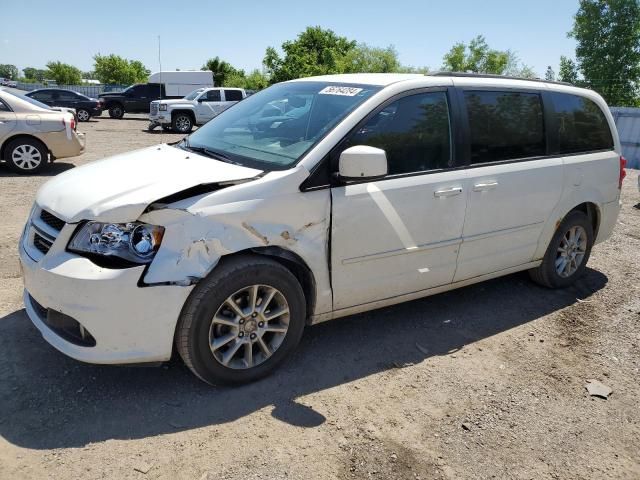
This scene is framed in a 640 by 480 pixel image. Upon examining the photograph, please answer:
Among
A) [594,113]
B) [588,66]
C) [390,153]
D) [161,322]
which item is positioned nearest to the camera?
[161,322]

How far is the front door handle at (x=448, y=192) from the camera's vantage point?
3597mm

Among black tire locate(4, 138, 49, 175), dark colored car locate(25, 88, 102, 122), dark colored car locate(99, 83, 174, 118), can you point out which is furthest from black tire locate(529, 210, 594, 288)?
dark colored car locate(99, 83, 174, 118)

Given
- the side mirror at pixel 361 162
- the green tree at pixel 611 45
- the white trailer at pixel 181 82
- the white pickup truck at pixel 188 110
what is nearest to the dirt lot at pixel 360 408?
the side mirror at pixel 361 162

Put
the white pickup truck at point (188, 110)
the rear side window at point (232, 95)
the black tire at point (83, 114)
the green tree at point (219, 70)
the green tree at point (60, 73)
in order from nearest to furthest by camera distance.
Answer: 1. the white pickup truck at point (188, 110)
2. the rear side window at point (232, 95)
3. the black tire at point (83, 114)
4. the green tree at point (219, 70)
5. the green tree at point (60, 73)

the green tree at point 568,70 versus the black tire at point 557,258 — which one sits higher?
the green tree at point 568,70

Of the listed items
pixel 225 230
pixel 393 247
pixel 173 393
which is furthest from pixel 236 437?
pixel 393 247

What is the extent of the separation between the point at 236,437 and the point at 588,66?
154ft

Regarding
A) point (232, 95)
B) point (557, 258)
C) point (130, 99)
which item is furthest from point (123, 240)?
point (130, 99)

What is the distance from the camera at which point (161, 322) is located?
9.02ft

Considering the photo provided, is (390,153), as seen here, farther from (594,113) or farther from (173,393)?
(594,113)

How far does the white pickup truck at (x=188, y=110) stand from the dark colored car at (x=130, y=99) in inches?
281

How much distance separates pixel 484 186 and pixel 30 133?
27.9 ft

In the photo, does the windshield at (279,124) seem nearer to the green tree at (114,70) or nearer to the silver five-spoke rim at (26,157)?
the silver five-spoke rim at (26,157)

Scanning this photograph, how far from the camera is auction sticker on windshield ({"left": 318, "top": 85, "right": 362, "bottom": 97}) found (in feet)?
11.6
